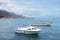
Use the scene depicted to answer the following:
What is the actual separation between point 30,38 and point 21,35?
6.54 metres

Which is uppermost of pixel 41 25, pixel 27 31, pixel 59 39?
pixel 41 25

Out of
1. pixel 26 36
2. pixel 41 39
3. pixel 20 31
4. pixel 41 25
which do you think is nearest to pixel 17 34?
pixel 20 31

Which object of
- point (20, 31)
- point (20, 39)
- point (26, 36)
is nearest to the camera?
point (20, 39)

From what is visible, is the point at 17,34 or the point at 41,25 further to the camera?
the point at 41,25

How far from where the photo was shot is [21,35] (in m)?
59.4

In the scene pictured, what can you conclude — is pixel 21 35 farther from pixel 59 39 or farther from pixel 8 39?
pixel 59 39

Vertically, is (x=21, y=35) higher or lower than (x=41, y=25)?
lower

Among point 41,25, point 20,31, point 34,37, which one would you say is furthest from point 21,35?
point 41,25

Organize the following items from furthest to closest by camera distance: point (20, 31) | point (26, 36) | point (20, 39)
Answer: point (20, 31) → point (26, 36) → point (20, 39)

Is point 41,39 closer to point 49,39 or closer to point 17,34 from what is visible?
point 49,39

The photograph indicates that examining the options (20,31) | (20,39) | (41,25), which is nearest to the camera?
(20,39)

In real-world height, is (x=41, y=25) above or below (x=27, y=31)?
above

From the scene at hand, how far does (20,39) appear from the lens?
53.0 meters

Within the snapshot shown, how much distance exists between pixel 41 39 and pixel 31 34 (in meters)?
3.93
